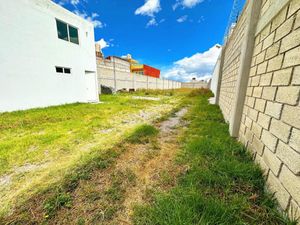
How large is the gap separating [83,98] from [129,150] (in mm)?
7296

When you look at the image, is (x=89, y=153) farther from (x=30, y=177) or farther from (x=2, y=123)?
(x=2, y=123)

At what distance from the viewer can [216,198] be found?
127 cm

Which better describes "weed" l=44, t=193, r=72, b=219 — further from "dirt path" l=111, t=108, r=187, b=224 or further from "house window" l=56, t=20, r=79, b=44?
"house window" l=56, t=20, r=79, b=44

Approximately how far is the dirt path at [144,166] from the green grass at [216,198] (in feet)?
0.42

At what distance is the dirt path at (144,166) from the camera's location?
4.38ft

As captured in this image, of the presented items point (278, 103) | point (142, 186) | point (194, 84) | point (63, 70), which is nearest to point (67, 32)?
point (63, 70)

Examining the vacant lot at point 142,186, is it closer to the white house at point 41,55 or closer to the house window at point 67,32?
the white house at point 41,55

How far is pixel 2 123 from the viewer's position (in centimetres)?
399

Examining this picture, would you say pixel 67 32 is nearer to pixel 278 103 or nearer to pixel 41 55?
pixel 41 55

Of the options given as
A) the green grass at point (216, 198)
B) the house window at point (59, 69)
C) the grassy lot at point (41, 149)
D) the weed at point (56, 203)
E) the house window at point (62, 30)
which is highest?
the house window at point (62, 30)

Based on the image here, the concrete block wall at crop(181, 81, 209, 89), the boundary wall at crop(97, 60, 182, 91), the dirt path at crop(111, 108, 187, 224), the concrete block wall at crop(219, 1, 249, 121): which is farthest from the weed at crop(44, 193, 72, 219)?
the concrete block wall at crop(181, 81, 209, 89)

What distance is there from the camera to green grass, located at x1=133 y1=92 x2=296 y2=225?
3.55ft

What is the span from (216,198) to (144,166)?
3.29 ft

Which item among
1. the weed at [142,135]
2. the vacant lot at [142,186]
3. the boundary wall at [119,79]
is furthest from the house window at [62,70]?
the weed at [142,135]
